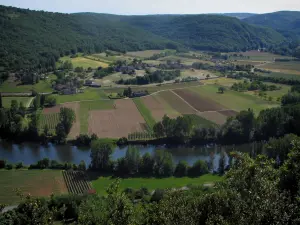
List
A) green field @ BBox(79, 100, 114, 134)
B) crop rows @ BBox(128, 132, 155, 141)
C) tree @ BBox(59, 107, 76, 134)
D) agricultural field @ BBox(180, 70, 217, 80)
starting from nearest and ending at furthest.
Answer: crop rows @ BBox(128, 132, 155, 141), tree @ BBox(59, 107, 76, 134), green field @ BBox(79, 100, 114, 134), agricultural field @ BBox(180, 70, 217, 80)

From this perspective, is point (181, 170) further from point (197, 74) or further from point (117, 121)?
point (197, 74)

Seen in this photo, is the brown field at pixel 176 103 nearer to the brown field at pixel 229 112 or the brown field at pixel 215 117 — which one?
the brown field at pixel 215 117

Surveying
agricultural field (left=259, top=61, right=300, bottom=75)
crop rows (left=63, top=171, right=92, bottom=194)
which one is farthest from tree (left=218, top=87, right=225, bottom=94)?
crop rows (left=63, top=171, right=92, bottom=194)

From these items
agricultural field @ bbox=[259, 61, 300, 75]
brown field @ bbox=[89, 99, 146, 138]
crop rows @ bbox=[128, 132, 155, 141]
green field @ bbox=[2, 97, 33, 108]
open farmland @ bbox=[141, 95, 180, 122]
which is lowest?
crop rows @ bbox=[128, 132, 155, 141]

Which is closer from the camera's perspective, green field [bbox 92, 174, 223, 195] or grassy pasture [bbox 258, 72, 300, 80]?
green field [bbox 92, 174, 223, 195]

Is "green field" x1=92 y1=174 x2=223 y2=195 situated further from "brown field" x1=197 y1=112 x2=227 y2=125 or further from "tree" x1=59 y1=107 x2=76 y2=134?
"brown field" x1=197 y1=112 x2=227 y2=125

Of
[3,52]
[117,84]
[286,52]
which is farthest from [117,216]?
[286,52]
